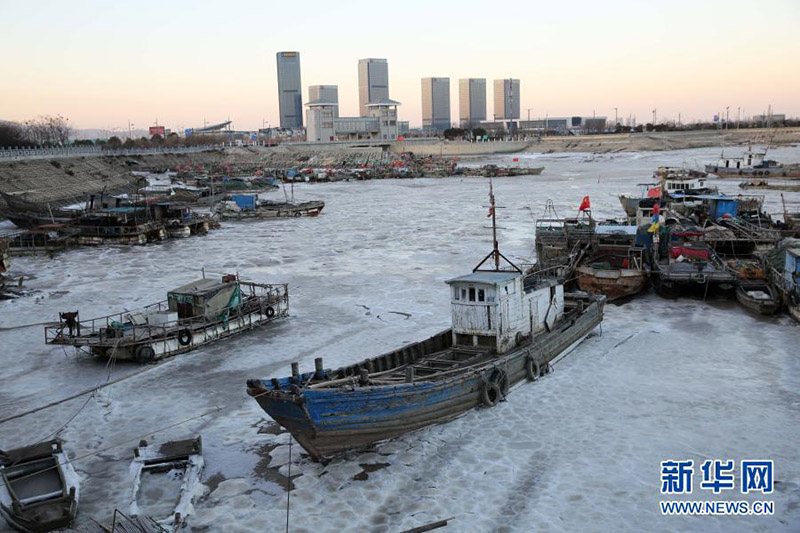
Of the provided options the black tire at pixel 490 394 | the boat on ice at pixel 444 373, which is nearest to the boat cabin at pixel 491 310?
the boat on ice at pixel 444 373

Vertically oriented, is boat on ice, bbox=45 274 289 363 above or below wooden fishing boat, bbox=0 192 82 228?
below

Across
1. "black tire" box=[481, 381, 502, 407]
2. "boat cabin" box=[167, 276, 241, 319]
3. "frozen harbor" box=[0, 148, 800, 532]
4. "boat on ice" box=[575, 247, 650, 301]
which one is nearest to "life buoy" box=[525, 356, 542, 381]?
"frozen harbor" box=[0, 148, 800, 532]

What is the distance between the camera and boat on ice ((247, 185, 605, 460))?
12672mm

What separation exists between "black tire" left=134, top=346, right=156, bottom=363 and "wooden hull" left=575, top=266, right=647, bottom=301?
1522 centimetres

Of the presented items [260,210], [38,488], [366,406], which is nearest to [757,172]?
[260,210]

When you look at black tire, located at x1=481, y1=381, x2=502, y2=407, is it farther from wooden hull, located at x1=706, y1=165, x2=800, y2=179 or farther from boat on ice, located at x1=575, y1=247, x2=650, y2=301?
wooden hull, located at x1=706, y1=165, x2=800, y2=179

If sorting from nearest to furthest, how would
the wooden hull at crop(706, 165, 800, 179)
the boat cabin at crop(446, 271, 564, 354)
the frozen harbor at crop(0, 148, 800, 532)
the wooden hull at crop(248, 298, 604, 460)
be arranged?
the frozen harbor at crop(0, 148, 800, 532)
the wooden hull at crop(248, 298, 604, 460)
the boat cabin at crop(446, 271, 564, 354)
the wooden hull at crop(706, 165, 800, 179)

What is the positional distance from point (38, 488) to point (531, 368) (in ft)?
34.5

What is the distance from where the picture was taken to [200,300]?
20719mm

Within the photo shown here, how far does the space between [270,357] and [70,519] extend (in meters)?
8.67

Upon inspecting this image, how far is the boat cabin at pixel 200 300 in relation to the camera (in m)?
20.7

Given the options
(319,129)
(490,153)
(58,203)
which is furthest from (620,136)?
(58,203)

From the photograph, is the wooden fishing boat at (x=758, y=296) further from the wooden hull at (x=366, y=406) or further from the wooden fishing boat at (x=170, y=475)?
the wooden fishing boat at (x=170, y=475)

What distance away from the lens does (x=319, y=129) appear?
160750mm
